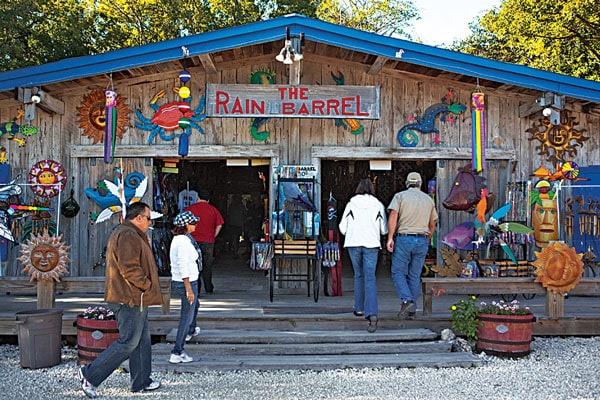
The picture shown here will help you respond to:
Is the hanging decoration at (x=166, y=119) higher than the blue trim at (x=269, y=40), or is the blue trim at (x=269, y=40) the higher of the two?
the blue trim at (x=269, y=40)

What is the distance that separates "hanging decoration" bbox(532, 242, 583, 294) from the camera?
22.1 feet

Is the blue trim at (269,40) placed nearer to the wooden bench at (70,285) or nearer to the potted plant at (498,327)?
the wooden bench at (70,285)

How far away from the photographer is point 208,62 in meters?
8.36

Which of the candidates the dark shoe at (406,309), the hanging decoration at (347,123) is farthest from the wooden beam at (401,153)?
the dark shoe at (406,309)

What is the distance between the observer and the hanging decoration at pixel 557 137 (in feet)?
29.6

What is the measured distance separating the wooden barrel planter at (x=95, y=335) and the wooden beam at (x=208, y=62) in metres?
3.79

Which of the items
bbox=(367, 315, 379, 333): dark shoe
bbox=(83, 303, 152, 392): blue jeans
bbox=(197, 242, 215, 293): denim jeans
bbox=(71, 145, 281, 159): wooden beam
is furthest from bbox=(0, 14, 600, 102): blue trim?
bbox=(83, 303, 152, 392): blue jeans

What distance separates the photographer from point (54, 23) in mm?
17875

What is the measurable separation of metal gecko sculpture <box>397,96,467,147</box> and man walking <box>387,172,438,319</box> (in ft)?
8.24

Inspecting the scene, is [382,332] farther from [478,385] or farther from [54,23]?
[54,23]

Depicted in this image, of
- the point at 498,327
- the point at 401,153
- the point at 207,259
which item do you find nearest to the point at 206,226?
the point at 207,259

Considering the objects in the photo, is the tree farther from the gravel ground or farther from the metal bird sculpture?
the gravel ground

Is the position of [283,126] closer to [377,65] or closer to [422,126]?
[377,65]

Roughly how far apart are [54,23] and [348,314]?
14.8 m
